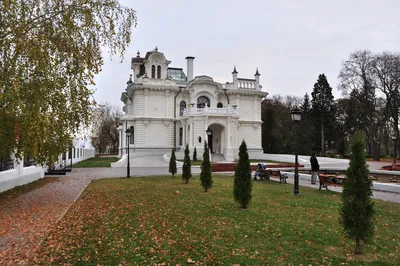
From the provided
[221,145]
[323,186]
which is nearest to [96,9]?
[323,186]

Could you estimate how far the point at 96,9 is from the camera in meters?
9.34

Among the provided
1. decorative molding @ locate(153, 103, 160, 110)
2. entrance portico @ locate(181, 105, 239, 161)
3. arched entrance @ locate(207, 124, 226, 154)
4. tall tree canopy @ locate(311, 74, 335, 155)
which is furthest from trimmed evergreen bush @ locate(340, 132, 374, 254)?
tall tree canopy @ locate(311, 74, 335, 155)

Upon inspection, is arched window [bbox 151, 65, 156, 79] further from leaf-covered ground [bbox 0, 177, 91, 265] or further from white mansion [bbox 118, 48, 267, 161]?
leaf-covered ground [bbox 0, 177, 91, 265]

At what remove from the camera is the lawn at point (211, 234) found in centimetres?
555

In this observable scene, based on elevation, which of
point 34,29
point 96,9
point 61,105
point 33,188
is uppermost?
point 96,9

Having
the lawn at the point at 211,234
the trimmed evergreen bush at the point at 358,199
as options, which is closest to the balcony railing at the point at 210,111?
the lawn at the point at 211,234

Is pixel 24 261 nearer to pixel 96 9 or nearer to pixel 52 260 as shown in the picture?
pixel 52 260

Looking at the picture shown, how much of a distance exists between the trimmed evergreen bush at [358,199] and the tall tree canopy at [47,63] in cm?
712

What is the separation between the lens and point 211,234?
22.6 ft

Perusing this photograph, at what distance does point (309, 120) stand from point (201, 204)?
4619cm

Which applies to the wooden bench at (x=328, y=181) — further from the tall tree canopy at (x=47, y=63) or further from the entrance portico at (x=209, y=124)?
the entrance portico at (x=209, y=124)

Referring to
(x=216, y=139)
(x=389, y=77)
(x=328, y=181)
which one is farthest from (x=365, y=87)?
(x=328, y=181)

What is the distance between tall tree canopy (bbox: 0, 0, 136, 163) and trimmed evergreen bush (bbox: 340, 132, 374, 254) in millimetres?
7125

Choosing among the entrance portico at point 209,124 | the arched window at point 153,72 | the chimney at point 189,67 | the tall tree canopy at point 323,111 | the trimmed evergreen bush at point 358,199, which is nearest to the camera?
the trimmed evergreen bush at point 358,199
